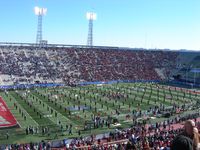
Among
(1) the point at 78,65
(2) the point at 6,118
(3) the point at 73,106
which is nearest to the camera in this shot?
(2) the point at 6,118

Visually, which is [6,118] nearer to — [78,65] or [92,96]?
[92,96]

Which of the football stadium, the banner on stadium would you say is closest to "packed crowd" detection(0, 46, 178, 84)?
the football stadium

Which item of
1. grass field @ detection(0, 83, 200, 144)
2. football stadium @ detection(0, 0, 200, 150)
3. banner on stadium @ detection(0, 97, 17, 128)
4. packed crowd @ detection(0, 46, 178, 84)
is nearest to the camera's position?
football stadium @ detection(0, 0, 200, 150)

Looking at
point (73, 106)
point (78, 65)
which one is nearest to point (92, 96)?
point (73, 106)

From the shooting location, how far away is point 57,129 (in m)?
27.3

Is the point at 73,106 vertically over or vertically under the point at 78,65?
under

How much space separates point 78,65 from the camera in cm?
6669

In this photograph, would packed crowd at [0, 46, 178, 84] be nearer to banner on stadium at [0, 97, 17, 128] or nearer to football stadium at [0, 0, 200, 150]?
football stadium at [0, 0, 200, 150]

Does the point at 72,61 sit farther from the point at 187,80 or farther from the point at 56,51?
the point at 187,80

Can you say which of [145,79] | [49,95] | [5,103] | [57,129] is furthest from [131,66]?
[57,129]

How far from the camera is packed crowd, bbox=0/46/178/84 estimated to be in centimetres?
5878

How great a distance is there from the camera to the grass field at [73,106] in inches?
1065

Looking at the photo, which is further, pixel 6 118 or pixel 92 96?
pixel 92 96

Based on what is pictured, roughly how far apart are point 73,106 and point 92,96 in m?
7.08
